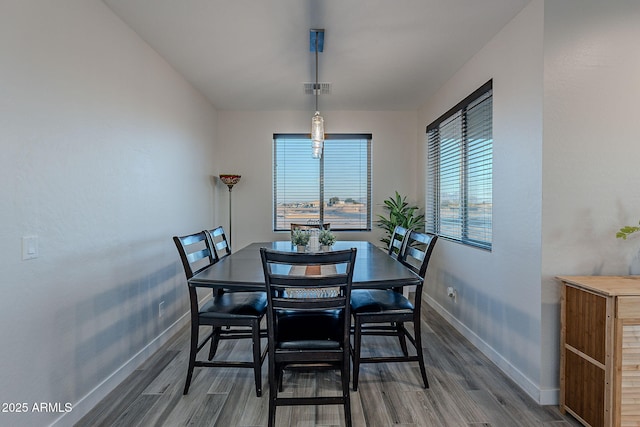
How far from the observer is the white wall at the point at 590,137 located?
191 centimetres

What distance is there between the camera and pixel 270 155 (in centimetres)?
438

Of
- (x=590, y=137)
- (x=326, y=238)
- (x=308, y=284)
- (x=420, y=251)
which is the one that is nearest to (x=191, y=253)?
(x=326, y=238)

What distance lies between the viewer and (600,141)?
1.92 m

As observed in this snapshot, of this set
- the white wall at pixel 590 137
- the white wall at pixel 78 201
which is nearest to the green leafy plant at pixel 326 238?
the white wall at pixel 78 201

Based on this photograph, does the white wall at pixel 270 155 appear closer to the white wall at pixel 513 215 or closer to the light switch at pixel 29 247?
the white wall at pixel 513 215

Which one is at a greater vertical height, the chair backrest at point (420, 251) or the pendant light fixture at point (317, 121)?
the pendant light fixture at point (317, 121)

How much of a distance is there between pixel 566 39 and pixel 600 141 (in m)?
0.66

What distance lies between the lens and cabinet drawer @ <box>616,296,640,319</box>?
61.4 inches

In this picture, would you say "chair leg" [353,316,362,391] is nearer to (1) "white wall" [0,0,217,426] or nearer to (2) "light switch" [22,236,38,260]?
(1) "white wall" [0,0,217,426]

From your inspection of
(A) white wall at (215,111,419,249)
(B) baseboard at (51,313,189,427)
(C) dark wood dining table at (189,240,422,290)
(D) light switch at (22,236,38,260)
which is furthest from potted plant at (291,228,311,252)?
(A) white wall at (215,111,419,249)

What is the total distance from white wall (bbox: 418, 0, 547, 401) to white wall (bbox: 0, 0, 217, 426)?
2793 mm

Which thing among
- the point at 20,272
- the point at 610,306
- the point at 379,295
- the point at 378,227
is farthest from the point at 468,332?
the point at 20,272

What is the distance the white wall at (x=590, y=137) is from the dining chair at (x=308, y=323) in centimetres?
135

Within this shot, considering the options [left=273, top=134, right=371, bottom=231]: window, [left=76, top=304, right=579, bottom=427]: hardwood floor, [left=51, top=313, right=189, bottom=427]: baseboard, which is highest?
[left=273, top=134, right=371, bottom=231]: window
